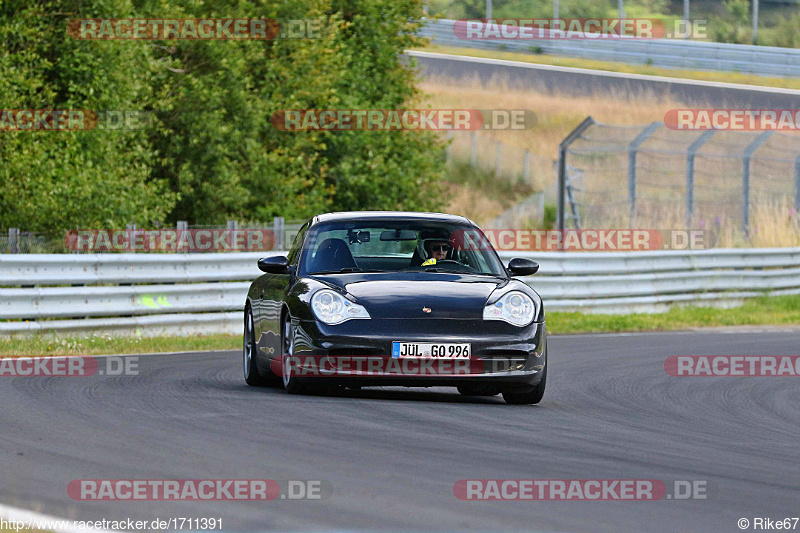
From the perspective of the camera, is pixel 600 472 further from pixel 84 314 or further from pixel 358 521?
pixel 84 314

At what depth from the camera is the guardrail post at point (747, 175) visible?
28.1m

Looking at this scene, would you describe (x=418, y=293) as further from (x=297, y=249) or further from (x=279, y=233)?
(x=279, y=233)

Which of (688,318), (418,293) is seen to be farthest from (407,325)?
(688,318)

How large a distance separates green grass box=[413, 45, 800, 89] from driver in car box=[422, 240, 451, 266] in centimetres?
4239

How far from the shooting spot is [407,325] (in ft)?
33.1

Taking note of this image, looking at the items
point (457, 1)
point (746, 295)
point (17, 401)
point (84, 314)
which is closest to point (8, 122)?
point (84, 314)

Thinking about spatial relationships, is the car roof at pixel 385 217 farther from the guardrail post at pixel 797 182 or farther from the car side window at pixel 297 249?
the guardrail post at pixel 797 182

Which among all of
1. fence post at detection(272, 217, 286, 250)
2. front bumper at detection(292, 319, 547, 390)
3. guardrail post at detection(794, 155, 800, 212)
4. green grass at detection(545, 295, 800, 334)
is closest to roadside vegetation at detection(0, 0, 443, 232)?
fence post at detection(272, 217, 286, 250)

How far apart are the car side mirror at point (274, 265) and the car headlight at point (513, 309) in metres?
1.85

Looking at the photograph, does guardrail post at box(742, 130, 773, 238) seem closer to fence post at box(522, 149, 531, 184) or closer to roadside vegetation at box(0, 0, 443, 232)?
roadside vegetation at box(0, 0, 443, 232)

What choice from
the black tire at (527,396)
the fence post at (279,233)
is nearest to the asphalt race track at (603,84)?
the fence post at (279,233)

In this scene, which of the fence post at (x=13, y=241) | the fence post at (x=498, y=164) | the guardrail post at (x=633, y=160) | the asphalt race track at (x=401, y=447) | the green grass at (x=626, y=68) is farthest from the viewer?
the green grass at (x=626, y=68)

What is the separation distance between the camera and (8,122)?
922 inches

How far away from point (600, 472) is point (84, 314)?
1024cm
